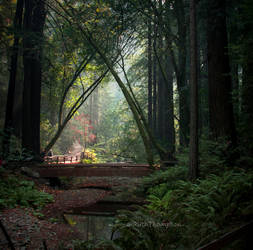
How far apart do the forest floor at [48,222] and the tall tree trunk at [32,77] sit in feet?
12.7

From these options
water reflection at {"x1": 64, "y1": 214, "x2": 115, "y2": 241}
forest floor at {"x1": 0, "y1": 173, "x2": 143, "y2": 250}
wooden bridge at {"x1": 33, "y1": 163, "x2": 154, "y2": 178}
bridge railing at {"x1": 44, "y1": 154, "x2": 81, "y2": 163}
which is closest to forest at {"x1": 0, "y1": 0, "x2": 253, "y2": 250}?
forest floor at {"x1": 0, "y1": 173, "x2": 143, "y2": 250}

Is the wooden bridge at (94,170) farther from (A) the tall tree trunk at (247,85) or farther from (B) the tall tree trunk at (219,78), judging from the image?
(A) the tall tree trunk at (247,85)

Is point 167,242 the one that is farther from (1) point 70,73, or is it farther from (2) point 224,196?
(1) point 70,73

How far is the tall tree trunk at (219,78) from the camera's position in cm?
813

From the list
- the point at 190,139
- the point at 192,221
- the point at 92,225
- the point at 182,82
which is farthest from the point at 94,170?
the point at 192,221

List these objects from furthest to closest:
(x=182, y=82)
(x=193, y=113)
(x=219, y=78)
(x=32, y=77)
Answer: (x=32, y=77)
(x=182, y=82)
(x=219, y=78)
(x=193, y=113)

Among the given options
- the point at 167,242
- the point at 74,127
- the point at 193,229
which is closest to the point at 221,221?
the point at 193,229

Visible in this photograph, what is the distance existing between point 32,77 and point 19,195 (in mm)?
8315

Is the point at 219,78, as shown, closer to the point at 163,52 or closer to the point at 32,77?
the point at 163,52

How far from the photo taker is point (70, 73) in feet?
54.5

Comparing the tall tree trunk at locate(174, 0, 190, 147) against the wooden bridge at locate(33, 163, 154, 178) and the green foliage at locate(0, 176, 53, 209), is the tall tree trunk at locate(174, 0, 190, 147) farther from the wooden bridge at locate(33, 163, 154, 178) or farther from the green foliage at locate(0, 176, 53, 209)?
the green foliage at locate(0, 176, 53, 209)

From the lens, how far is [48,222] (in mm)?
6211

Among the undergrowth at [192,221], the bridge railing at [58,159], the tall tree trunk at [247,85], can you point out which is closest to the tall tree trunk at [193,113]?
the undergrowth at [192,221]

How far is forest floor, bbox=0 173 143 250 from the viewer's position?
4.89m
